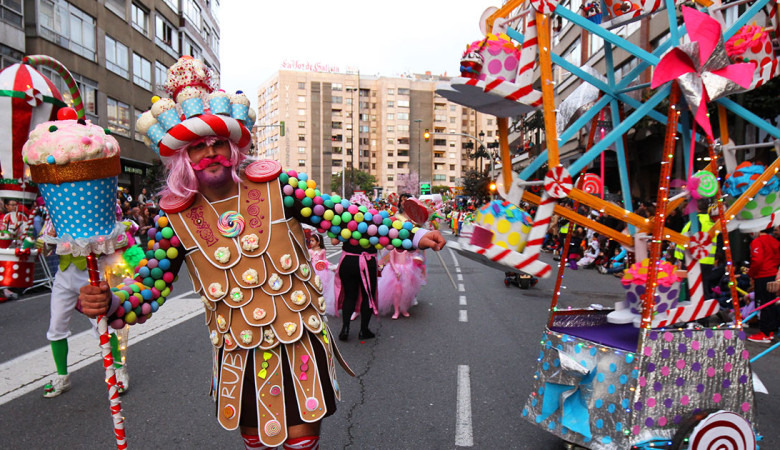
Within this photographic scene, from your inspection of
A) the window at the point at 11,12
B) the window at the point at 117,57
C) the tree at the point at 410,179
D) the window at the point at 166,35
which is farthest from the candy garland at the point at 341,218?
the tree at the point at 410,179

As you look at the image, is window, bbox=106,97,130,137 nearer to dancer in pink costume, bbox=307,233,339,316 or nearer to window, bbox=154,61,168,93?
window, bbox=154,61,168,93

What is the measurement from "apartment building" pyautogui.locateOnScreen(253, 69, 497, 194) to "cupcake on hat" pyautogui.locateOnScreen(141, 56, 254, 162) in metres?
87.4

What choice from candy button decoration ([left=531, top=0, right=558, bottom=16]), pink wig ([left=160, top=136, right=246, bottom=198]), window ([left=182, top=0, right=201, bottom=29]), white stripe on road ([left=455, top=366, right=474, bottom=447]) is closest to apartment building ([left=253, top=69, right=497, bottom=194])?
window ([left=182, top=0, right=201, bottom=29])

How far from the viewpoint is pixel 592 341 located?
114 inches

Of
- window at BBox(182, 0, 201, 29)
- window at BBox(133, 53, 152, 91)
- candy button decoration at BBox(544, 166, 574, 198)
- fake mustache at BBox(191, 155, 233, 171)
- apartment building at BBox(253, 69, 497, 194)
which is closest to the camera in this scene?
fake mustache at BBox(191, 155, 233, 171)

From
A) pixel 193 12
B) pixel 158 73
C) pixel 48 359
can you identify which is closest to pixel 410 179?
pixel 193 12

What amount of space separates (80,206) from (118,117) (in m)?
25.4

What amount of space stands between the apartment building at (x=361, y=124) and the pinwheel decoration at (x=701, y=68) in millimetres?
87180

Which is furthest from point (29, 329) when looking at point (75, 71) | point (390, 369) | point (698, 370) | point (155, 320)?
point (75, 71)

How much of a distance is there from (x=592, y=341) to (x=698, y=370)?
55 centimetres

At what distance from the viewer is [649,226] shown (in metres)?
2.73

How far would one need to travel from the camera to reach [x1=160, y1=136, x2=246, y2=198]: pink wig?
7.13 ft

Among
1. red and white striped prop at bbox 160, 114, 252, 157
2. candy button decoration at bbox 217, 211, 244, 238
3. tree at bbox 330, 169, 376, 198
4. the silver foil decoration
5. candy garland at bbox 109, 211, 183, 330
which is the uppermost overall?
tree at bbox 330, 169, 376, 198

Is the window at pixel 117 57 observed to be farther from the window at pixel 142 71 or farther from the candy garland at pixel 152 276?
the candy garland at pixel 152 276
